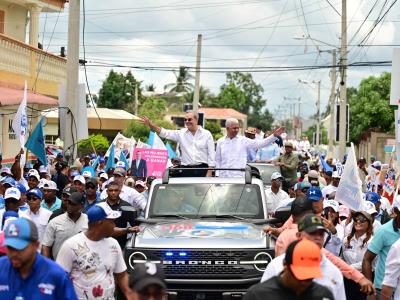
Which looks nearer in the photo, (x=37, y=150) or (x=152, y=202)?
(x=152, y=202)

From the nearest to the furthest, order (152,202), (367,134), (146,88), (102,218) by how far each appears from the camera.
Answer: (102,218) → (152,202) → (367,134) → (146,88)

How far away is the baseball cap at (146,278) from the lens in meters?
4.84

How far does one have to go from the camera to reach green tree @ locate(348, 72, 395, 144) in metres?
56.6

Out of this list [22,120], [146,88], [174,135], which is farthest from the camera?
[146,88]

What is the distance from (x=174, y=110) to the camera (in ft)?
361

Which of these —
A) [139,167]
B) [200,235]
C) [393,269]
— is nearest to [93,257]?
[393,269]

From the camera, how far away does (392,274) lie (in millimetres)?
7707

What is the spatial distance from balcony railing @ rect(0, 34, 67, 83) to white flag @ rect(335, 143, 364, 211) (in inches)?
550

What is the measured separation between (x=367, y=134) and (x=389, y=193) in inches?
1629

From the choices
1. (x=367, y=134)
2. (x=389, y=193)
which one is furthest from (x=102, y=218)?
(x=367, y=134)

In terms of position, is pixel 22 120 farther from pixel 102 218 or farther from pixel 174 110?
pixel 174 110

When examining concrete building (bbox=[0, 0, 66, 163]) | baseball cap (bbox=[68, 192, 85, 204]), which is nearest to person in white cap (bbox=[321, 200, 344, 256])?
baseball cap (bbox=[68, 192, 85, 204])

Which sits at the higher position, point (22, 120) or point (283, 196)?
point (22, 120)

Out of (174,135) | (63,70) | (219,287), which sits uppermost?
(63,70)
